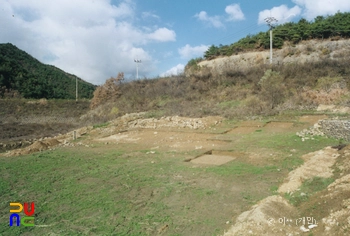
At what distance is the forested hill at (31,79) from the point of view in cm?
4078

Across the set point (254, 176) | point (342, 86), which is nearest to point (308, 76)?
point (342, 86)

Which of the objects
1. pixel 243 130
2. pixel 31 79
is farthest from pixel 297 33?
pixel 31 79

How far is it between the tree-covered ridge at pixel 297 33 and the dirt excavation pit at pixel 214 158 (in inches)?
991

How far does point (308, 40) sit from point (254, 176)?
91.7 ft

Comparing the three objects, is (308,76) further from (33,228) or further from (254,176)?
(33,228)

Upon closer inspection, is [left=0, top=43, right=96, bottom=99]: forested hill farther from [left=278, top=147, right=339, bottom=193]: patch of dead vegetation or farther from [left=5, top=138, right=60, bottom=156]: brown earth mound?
[left=278, top=147, right=339, bottom=193]: patch of dead vegetation

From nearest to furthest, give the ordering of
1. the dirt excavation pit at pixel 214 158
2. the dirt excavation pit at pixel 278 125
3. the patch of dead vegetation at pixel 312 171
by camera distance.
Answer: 1. the patch of dead vegetation at pixel 312 171
2. the dirt excavation pit at pixel 214 158
3. the dirt excavation pit at pixel 278 125

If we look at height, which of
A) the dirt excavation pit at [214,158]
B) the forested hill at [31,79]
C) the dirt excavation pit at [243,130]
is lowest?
the dirt excavation pit at [214,158]

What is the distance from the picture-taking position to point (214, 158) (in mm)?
9148

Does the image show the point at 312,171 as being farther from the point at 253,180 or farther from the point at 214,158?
the point at 214,158

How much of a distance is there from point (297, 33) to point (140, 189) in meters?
30.3

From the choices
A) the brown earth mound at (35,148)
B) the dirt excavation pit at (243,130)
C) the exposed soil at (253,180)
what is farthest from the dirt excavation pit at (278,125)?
the brown earth mound at (35,148)

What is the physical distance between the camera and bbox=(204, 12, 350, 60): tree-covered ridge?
95.1 ft

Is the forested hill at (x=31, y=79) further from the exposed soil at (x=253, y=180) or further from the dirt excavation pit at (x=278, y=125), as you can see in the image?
the dirt excavation pit at (x=278, y=125)
